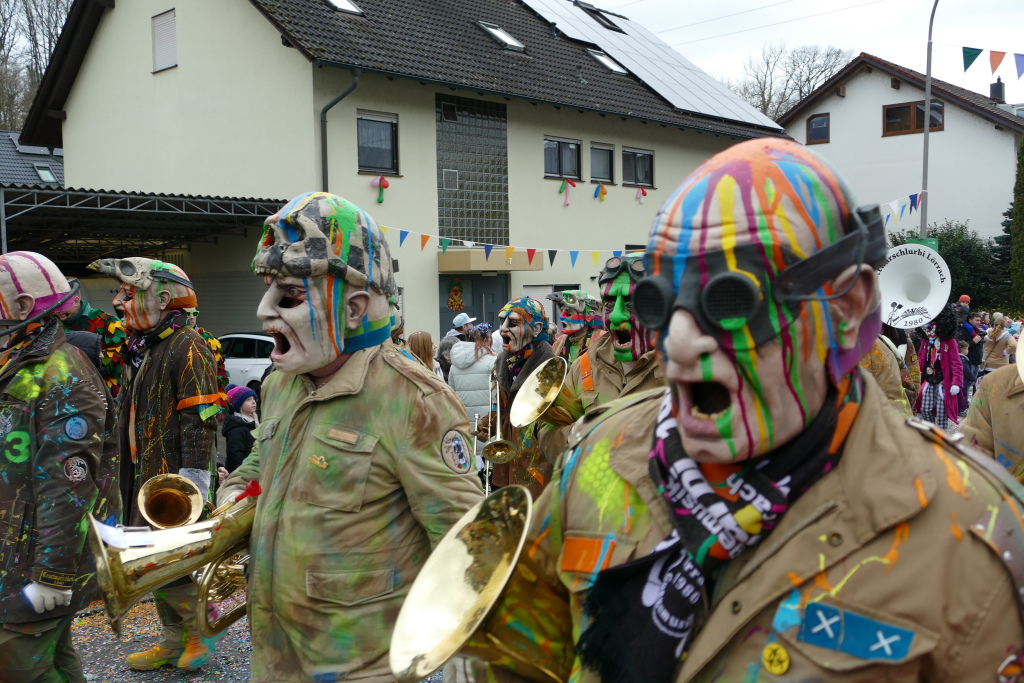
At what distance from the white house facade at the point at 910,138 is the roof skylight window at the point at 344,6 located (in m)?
22.7

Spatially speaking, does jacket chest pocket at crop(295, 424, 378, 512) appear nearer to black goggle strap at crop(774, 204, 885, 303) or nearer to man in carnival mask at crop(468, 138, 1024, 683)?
man in carnival mask at crop(468, 138, 1024, 683)

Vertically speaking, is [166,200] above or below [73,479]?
above

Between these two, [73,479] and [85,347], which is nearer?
[73,479]

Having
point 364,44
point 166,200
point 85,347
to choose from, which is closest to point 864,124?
point 364,44

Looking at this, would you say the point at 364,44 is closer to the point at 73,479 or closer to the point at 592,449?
the point at 73,479

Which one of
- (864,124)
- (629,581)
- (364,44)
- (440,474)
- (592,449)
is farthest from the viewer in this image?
(864,124)

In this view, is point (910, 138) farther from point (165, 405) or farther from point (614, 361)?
point (165, 405)

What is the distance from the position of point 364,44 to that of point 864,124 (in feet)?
82.4

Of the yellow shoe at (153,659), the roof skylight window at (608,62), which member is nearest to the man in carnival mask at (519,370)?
the yellow shoe at (153,659)

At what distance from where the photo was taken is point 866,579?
1430 millimetres

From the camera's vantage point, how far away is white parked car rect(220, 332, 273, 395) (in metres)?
14.4

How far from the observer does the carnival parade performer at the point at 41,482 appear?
12.3 feet

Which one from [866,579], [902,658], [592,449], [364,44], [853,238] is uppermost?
[364,44]

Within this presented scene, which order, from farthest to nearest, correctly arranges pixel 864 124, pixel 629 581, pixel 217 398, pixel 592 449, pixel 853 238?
pixel 864 124 → pixel 217 398 → pixel 592 449 → pixel 629 581 → pixel 853 238
